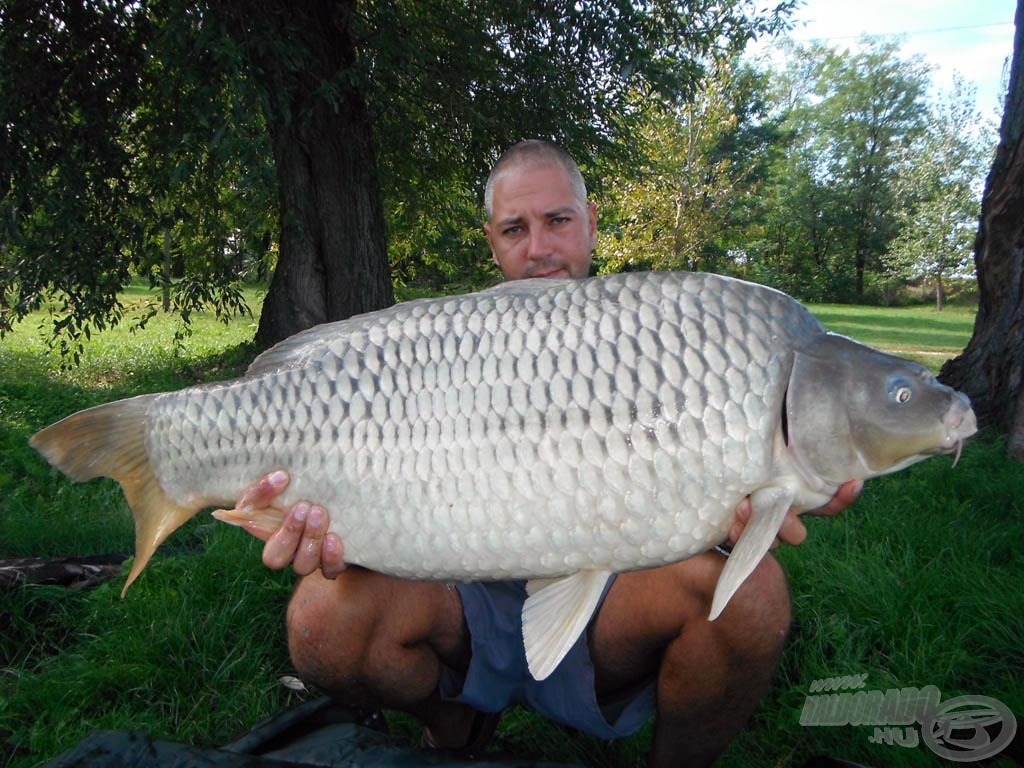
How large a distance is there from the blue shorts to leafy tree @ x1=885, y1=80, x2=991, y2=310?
24.5 m

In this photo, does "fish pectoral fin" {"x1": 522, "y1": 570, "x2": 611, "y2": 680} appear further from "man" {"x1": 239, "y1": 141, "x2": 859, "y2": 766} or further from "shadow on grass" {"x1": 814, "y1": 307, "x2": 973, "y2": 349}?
"shadow on grass" {"x1": 814, "y1": 307, "x2": 973, "y2": 349}

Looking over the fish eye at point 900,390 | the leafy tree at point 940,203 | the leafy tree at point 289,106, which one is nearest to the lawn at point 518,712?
the fish eye at point 900,390

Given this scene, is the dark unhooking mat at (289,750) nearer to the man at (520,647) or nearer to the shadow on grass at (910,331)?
the man at (520,647)

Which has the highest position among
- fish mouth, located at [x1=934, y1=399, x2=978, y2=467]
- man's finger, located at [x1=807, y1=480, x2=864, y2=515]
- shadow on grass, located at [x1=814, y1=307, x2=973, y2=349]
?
fish mouth, located at [x1=934, y1=399, x2=978, y2=467]

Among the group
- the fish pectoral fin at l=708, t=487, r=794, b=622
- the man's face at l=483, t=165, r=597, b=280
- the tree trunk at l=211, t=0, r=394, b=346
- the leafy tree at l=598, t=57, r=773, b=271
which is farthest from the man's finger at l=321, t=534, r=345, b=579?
the leafy tree at l=598, t=57, r=773, b=271

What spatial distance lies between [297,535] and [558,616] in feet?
1.36

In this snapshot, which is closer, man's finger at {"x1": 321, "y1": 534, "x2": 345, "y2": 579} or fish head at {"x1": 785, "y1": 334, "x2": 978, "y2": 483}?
fish head at {"x1": 785, "y1": 334, "x2": 978, "y2": 483}

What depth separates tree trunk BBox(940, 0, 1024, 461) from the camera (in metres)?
3.01

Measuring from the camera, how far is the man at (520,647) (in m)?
1.40

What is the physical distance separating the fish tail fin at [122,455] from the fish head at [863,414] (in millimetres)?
949

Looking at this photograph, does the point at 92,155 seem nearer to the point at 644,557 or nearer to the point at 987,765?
the point at 644,557

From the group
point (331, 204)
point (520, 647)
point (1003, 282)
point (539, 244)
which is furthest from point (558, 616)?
point (331, 204)

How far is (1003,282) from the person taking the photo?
3092 mm

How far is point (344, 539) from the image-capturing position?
1.29 m
